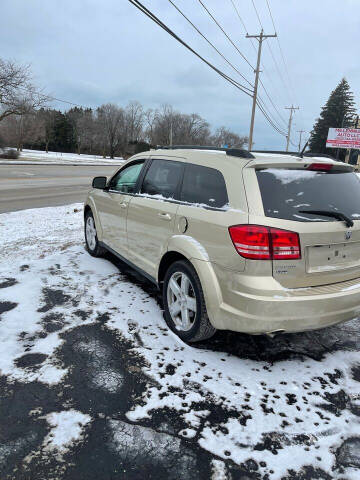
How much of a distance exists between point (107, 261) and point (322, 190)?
3648 mm

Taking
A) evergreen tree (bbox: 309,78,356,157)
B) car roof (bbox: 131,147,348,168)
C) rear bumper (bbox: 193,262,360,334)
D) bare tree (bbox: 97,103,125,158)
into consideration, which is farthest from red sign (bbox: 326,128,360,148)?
bare tree (bbox: 97,103,125,158)

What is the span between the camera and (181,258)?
3262mm

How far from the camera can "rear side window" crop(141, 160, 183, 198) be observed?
3494 millimetres

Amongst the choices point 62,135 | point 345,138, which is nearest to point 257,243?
point 345,138

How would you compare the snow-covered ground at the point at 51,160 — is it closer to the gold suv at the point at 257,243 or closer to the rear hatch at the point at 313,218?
the gold suv at the point at 257,243

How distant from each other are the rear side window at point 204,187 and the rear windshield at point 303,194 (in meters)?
0.34

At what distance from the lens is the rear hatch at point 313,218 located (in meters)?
2.56

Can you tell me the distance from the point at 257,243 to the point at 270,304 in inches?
18.0

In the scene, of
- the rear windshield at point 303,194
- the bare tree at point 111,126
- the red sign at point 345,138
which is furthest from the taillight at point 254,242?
the bare tree at point 111,126

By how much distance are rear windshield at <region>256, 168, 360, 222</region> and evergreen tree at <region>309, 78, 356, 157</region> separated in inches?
2618

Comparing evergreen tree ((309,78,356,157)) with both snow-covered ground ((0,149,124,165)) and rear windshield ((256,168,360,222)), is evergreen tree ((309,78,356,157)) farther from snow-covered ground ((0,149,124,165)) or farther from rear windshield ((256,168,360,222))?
rear windshield ((256,168,360,222))

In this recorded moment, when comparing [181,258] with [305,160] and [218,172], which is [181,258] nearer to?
[218,172]

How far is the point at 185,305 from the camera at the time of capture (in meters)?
3.19

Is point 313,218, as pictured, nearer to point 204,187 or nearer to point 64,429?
point 204,187
